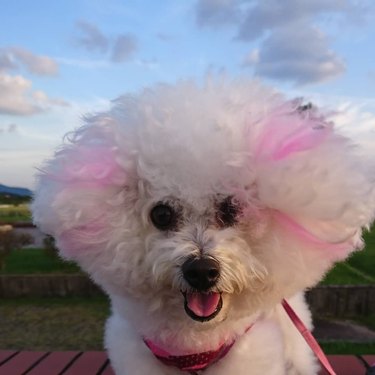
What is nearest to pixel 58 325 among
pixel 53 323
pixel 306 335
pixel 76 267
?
pixel 53 323

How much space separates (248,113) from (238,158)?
13 centimetres

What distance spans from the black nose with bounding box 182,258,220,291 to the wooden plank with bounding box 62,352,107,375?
124 cm

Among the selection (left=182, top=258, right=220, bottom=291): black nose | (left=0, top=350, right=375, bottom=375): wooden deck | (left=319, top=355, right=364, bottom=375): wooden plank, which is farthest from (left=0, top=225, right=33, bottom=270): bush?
(left=182, top=258, right=220, bottom=291): black nose

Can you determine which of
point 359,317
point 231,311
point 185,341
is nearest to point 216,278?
point 231,311

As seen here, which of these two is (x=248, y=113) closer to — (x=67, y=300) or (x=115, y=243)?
(x=115, y=243)

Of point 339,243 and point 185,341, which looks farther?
point 185,341

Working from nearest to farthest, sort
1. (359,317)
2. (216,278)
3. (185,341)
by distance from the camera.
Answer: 1. (216,278)
2. (185,341)
3. (359,317)

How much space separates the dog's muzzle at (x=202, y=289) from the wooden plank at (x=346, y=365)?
3.31ft

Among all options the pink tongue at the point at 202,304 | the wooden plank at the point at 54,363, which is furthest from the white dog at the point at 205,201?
the wooden plank at the point at 54,363

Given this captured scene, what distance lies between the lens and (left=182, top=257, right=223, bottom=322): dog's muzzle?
1151mm

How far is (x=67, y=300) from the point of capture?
4.75 m

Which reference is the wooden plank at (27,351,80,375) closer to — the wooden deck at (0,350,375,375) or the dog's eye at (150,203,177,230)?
the wooden deck at (0,350,375,375)

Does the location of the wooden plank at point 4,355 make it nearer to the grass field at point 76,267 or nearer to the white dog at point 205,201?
the white dog at point 205,201

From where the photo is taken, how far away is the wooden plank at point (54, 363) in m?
2.23
